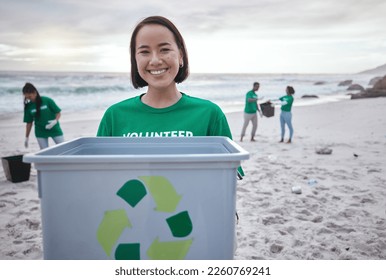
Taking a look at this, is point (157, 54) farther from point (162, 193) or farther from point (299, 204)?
point (299, 204)

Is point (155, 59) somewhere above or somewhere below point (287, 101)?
above

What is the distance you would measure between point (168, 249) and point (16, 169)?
415 cm

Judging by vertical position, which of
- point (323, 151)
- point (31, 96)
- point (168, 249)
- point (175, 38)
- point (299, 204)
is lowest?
point (299, 204)

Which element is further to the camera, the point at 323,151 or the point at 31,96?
the point at 323,151

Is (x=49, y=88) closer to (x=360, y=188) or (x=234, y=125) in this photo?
(x=234, y=125)

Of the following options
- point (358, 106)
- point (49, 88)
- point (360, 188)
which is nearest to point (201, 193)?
point (360, 188)

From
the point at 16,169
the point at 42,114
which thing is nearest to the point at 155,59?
the point at 16,169

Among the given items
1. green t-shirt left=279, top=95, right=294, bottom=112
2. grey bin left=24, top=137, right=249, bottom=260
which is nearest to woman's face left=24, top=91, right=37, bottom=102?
grey bin left=24, top=137, right=249, bottom=260

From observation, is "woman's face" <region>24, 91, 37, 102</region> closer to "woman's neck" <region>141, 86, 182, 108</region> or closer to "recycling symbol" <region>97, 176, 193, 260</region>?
"woman's neck" <region>141, 86, 182, 108</region>

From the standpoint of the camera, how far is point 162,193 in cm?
79

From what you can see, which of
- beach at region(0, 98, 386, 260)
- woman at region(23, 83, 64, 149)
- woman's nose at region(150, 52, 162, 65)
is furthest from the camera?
woman at region(23, 83, 64, 149)

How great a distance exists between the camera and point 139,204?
79 cm

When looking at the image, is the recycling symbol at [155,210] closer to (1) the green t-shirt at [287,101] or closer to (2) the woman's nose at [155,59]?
(2) the woman's nose at [155,59]

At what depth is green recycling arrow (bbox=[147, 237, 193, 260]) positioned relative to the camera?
83 centimetres
